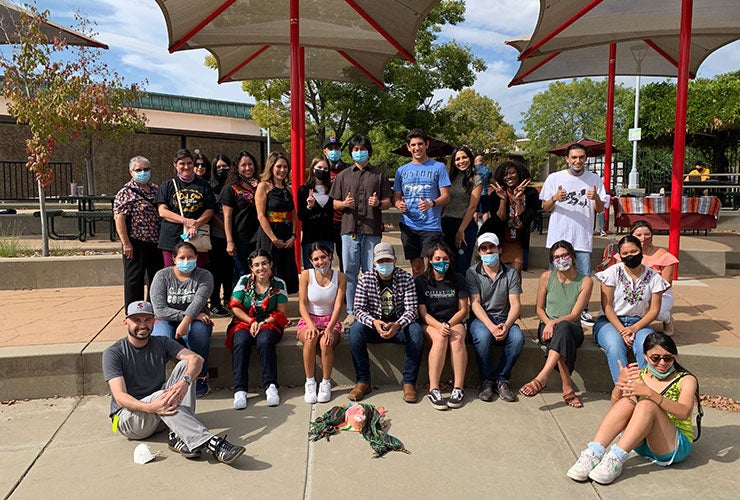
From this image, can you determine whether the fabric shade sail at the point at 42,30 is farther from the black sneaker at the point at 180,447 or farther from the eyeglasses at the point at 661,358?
the eyeglasses at the point at 661,358

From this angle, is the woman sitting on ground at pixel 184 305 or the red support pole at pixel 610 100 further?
the red support pole at pixel 610 100

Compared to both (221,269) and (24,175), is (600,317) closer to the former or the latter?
(221,269)

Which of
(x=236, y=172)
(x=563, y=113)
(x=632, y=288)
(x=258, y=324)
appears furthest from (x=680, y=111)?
(x=563, y=113)

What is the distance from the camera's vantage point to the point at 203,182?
588cm

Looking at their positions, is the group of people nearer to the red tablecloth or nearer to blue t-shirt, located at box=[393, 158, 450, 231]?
blue t-shirt, located at box=[393, 158, 450, 231]

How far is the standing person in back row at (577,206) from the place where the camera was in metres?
5.78

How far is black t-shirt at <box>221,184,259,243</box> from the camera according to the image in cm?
595

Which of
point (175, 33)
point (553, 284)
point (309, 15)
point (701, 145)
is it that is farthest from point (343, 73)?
point (701, 145)

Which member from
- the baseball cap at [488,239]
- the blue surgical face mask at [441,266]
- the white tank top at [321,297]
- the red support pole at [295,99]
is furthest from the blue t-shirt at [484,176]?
the white tank top at [321,297]

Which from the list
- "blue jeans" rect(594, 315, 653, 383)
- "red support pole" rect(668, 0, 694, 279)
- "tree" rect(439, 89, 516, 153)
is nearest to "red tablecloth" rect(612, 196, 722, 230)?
"red support pole" rect(668, 0, 694, 279)

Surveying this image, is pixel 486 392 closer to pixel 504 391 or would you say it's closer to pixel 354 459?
pixel 504 391

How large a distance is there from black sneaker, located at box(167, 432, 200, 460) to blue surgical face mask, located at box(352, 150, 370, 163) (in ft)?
9.70

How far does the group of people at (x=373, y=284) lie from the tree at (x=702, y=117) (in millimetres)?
17936

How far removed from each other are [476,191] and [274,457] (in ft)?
10.8
